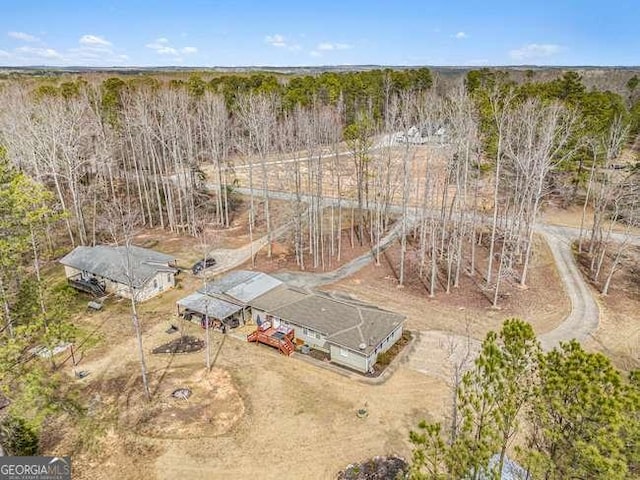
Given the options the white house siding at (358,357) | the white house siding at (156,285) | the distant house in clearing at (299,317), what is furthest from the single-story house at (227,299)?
the white house siding at (358,357)

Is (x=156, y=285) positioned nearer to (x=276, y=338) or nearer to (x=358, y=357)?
(x=276, y=338)

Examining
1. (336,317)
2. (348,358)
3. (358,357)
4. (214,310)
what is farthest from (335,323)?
(214,310)

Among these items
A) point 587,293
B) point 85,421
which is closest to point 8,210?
point 85,421

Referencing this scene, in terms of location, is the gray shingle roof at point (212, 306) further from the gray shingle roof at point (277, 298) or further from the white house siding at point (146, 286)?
the white house siding at point (146, 286)

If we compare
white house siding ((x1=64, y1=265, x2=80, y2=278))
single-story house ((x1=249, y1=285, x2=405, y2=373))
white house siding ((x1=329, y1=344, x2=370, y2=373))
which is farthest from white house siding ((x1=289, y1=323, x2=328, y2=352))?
white house siding ((x1=64, y1=265, x2=80, y2=278))

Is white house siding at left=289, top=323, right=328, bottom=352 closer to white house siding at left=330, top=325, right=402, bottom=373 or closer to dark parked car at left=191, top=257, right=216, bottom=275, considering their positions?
white house siding at left=330, top=325, right=402, bottom=373

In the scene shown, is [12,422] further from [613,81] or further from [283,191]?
[613,81]
